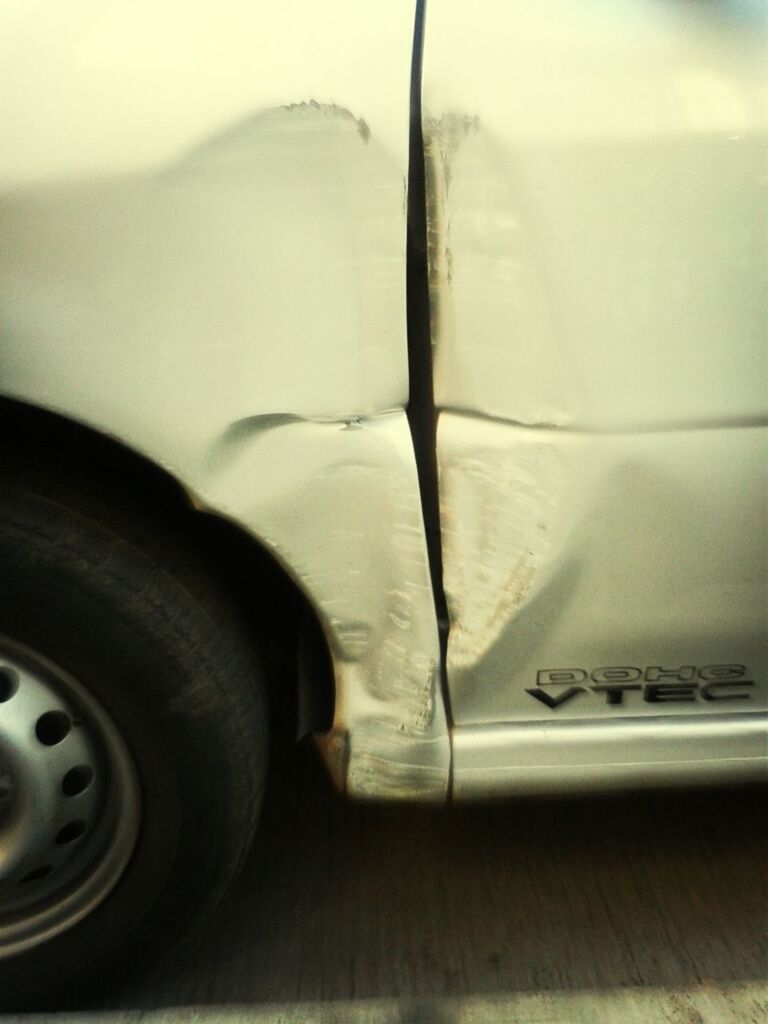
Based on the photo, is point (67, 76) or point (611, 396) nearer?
point (67, 76)

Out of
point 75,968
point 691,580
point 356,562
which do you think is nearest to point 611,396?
point 691,580

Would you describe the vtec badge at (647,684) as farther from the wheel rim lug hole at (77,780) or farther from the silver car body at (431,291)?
the wheel rim lug hole at (77,780)

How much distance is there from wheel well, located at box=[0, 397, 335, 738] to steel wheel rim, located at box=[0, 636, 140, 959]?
0.27 metres

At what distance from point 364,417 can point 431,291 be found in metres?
0.19

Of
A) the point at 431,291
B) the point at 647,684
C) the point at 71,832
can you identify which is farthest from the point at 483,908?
the point at 431,291

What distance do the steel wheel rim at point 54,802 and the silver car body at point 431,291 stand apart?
1.27 ft

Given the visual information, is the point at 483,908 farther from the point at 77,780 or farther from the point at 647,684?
the point at 77,780

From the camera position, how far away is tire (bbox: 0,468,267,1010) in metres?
1.23

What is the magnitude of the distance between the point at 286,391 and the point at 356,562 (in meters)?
0.26

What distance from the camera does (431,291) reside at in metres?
1.18

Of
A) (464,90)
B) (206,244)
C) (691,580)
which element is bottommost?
(691,580)

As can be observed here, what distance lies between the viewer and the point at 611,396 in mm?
1228

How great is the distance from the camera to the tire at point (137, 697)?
1.23 meters

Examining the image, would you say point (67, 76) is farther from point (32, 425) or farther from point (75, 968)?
point (75, 968)
